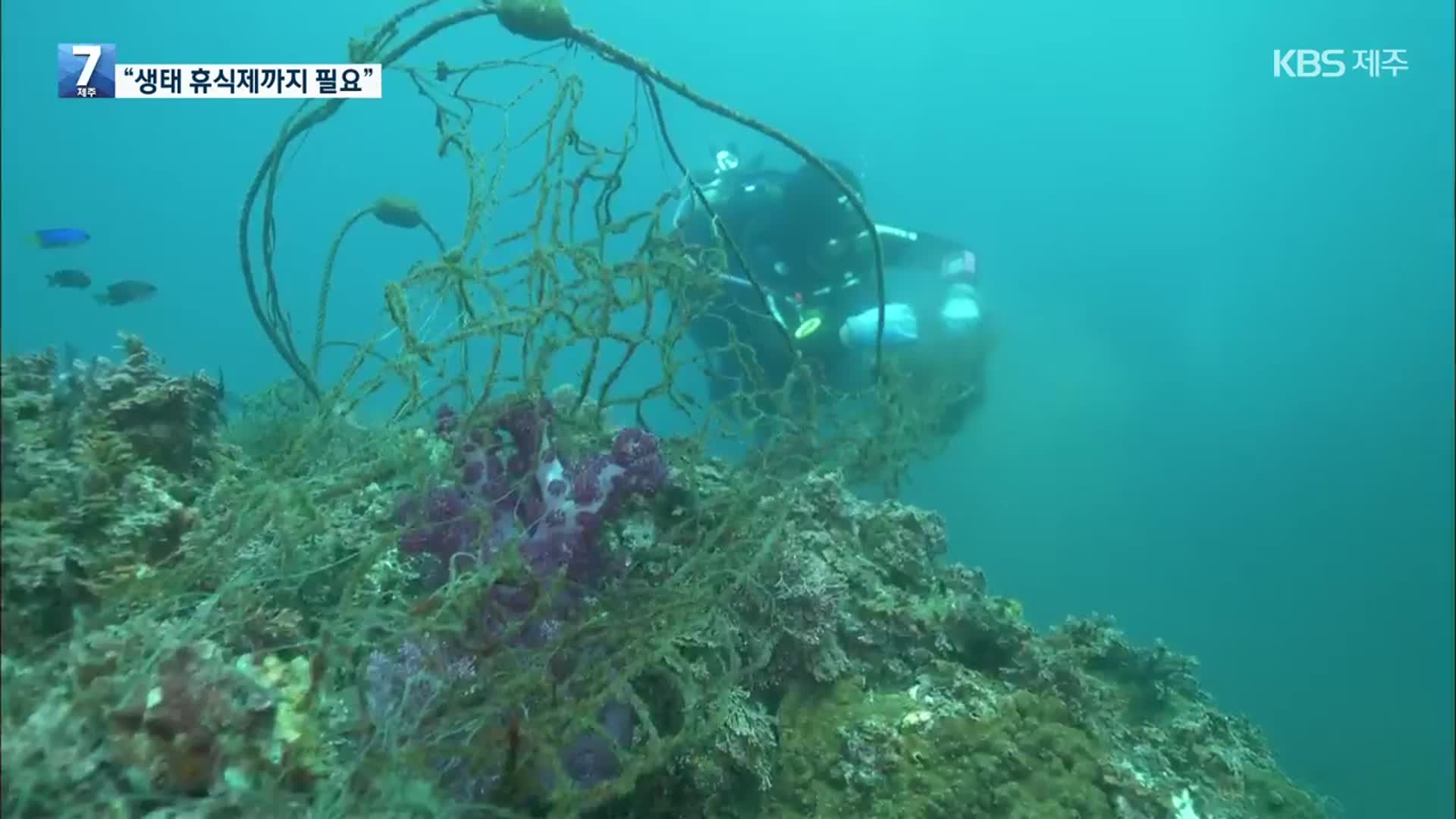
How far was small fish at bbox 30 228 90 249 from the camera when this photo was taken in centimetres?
679

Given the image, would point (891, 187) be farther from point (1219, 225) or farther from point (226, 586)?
point (226, 586)

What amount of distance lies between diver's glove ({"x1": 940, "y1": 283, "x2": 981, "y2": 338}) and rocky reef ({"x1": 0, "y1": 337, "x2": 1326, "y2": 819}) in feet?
23.6

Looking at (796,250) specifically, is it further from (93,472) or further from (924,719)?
(93,472)

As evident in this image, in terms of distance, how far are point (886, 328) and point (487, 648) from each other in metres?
7.26

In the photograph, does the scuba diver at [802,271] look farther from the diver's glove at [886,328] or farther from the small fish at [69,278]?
the small fish at [69,278]

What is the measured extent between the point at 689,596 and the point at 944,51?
6243 centimetres

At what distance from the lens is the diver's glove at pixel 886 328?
8.66m

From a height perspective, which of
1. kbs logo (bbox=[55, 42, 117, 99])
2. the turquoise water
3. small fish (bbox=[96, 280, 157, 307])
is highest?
the turquoise water

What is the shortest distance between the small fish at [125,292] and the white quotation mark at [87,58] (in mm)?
3219

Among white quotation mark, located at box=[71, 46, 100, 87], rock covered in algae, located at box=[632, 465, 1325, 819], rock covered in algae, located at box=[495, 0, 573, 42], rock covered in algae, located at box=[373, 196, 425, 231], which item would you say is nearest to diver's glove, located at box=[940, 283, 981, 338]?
rock covered in algae, located at box=[632, 465, 1325, 819]

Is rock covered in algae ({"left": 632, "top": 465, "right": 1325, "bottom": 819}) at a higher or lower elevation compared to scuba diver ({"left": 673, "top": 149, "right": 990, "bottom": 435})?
lower

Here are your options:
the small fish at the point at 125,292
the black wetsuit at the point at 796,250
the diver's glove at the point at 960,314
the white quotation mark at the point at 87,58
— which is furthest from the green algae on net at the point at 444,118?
the diver's glove at the point at 960,314

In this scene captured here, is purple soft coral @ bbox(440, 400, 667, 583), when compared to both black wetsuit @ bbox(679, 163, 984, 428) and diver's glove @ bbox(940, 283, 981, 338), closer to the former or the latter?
black wetsuit @ bbox(679, 163, 984, 428)

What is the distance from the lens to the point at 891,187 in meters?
54.6
